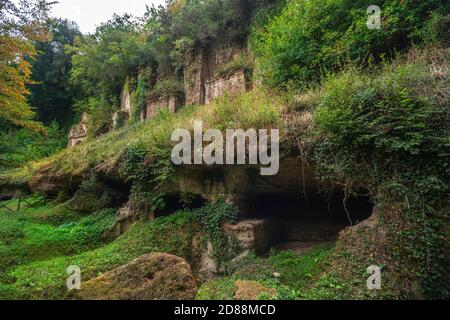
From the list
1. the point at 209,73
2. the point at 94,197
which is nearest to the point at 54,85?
the point at 209,73

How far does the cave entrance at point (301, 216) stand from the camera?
730cm

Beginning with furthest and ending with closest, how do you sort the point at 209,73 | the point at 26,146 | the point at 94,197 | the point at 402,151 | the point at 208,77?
1. the point at 26,146
2. the point at 209,73
3. the point at 208,77
4. the point at 94,197
5. the point at 402,151

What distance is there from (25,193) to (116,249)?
9.56 meters

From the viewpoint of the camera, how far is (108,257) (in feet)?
21.0

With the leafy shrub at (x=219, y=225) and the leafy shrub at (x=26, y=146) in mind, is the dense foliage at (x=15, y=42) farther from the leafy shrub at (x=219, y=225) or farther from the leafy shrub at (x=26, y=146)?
the leafy shrub at (x=219, y=225)

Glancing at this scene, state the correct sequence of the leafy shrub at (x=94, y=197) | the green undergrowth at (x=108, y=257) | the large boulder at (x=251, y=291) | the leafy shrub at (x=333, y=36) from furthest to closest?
the leafy shrub at (x=94, y=197), the leafy shrub at (x=333, y=36), the green undergrowth at (x=108, y=257), the large boulder at (x=251, y=291)

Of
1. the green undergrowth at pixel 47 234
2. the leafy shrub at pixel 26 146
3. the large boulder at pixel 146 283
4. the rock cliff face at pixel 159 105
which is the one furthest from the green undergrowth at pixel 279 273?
the leafy shrub at pixel 26 146

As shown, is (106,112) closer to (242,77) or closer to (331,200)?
(242,77)

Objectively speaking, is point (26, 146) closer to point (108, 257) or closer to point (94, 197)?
point (94, 197)

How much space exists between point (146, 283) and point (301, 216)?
523cm

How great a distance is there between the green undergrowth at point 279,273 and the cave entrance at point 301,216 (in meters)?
0.93

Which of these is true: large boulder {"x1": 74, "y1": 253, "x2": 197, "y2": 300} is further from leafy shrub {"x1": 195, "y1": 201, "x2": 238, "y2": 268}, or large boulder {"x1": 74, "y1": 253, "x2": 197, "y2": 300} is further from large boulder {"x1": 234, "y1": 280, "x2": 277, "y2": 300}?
leafy shrub {"x1": 195, "y1": 201, "x2": 238, "y2": 268}

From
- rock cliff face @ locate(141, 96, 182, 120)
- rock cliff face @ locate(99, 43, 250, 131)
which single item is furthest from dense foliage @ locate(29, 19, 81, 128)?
rock cliff face @ locate(99, 43, 250, 131)
